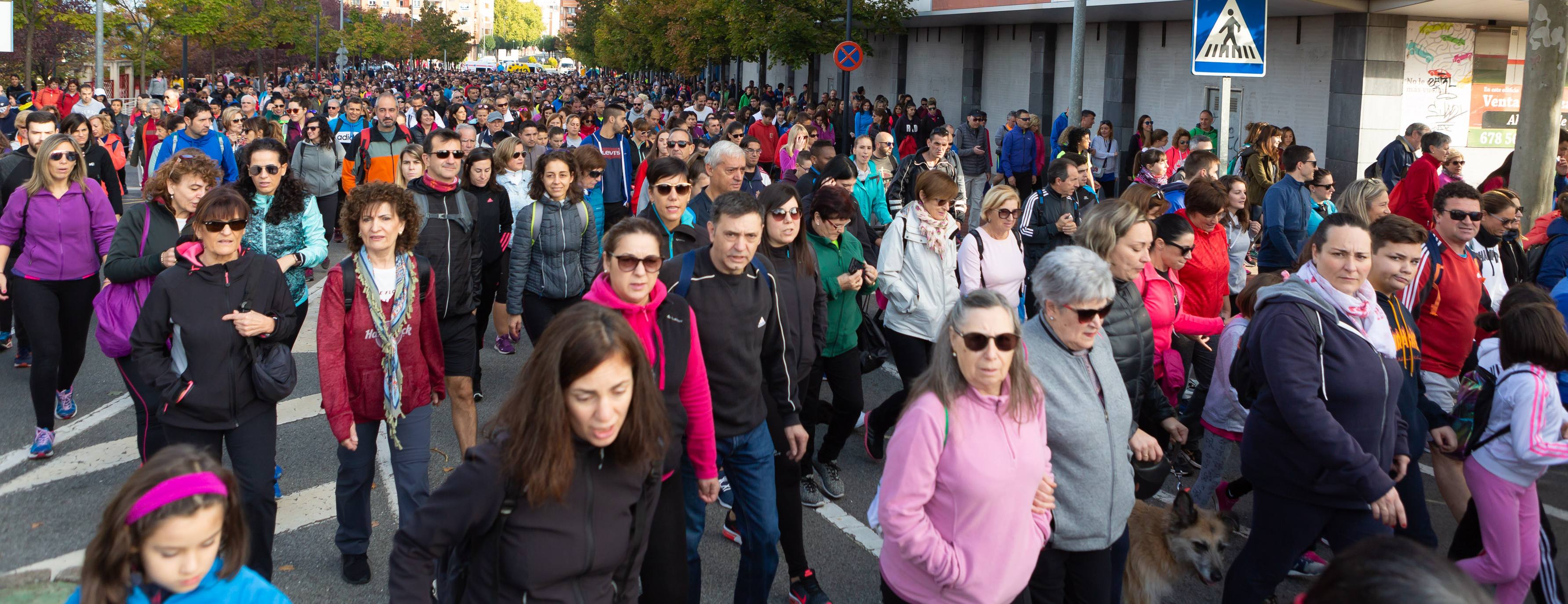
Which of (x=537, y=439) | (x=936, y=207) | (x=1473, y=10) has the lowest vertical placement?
(x=537, y=439)

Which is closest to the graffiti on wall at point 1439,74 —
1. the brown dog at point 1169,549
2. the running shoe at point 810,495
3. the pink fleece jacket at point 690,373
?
the running shoe at point 810,495

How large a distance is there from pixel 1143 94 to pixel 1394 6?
7.41 metres

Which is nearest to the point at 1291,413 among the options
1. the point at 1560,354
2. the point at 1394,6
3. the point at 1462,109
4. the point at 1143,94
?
the point at 1560,354

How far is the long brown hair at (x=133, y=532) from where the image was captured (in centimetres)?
274

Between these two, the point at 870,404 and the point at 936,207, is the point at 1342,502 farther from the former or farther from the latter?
the point at 870,404

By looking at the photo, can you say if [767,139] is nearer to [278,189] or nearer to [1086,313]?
[278,189]

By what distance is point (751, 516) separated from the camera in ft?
15.1

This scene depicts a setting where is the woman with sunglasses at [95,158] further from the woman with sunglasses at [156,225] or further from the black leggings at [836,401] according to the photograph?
the black leggings at [836,401]

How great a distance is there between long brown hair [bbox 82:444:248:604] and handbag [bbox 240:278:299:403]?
6.52 ft

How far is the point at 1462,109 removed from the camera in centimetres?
1778

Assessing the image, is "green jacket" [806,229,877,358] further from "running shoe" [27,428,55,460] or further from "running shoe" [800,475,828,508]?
"running shoe" [27,428,55,460]

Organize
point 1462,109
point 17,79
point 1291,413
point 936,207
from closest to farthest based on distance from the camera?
1. point 1291,413
2. point 936,207
3. point 1462,109
4. point 17,79

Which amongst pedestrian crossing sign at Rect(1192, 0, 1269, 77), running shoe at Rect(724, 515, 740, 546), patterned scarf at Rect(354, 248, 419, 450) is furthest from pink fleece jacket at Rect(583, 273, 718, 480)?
pedestrian crossing sign at Rect(1192, 0, 1269, 77)

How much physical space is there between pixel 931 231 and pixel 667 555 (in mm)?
3079
